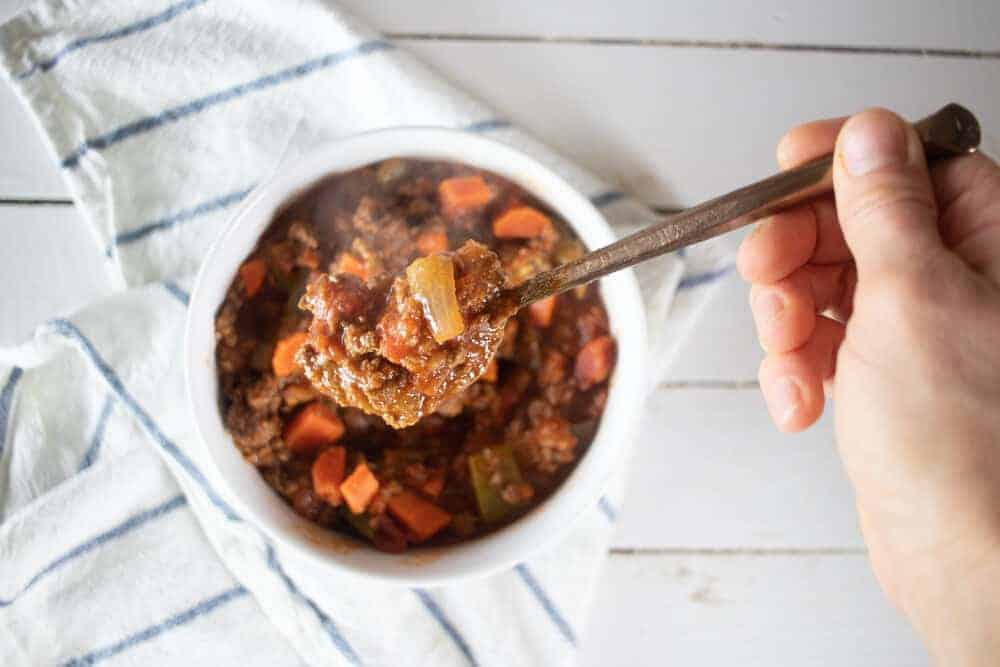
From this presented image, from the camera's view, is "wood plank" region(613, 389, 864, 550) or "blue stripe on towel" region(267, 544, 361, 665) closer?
"blue stripe on towel" region(267, 544, 361, 665)

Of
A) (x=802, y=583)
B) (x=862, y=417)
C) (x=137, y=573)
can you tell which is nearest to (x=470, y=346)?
(x=862, y=417)

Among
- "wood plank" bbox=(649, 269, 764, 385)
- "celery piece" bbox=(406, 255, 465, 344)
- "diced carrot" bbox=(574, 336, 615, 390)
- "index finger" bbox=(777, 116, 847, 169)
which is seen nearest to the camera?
"celery piece" bbox=(406, 255, 465, 344)

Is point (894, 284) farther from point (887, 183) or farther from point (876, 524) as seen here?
point (876, 524)

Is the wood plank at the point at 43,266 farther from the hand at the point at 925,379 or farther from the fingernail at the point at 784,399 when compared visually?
the hand at the point at 925,379

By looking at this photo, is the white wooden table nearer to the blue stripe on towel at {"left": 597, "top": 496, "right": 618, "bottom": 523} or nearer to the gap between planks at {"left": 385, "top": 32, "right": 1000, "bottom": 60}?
the gap between planks at {"left": 385, "top": 32, "right": 1000, "bottom": 60}

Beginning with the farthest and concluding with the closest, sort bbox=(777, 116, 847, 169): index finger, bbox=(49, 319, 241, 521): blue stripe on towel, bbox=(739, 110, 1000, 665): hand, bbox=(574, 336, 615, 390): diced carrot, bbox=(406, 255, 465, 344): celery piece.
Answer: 1. bbox=(49, 319, 241, 521): blue stripe on towel
2. bbox=(574, 336, 615, 390): diced carrot
3. bbox=(777, 116, 847, 169): index finger
4. bbox=(406, 255, 465, 344): celery piece
5. bbox=(739, 110, 1000, 665): hand

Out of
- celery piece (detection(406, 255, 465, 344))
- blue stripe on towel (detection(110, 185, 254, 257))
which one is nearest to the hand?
celery piece (detection(406, 255, 465, 344))
